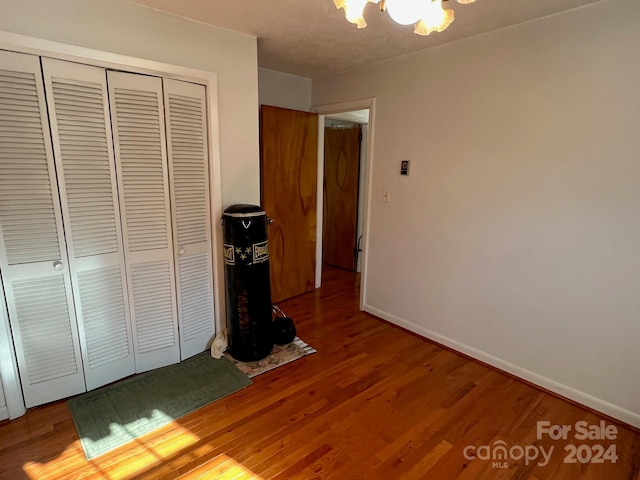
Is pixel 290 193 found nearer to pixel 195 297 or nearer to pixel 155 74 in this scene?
pixel 195 297

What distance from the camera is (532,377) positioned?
7.51ft

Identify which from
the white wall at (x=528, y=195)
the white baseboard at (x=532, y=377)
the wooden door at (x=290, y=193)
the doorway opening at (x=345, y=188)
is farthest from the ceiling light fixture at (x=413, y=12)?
the doorway opening at (x=345, y=188)

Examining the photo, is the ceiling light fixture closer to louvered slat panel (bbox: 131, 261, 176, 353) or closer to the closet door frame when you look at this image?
the closet door frame

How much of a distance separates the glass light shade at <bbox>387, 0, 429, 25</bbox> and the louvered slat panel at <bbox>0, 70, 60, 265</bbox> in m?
1.84

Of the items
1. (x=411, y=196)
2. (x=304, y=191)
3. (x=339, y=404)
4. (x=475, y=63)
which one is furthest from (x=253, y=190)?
(x=475, y=63)

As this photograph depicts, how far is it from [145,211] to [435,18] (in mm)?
1917

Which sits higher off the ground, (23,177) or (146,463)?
(23,177)

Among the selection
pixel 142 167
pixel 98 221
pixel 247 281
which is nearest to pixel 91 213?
pixel 98 221

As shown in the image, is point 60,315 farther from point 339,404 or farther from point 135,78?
point 339,404

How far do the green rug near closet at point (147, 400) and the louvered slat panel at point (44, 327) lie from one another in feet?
0.83

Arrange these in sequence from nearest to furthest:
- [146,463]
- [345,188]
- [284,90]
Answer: [146,463]
[284,90]
[345,188]

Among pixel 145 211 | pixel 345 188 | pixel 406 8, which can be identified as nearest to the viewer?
pixel 406 8

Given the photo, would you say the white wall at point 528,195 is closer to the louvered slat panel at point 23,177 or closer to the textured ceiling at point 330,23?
the textured ceiling at point 330,23

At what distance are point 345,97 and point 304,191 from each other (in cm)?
101
